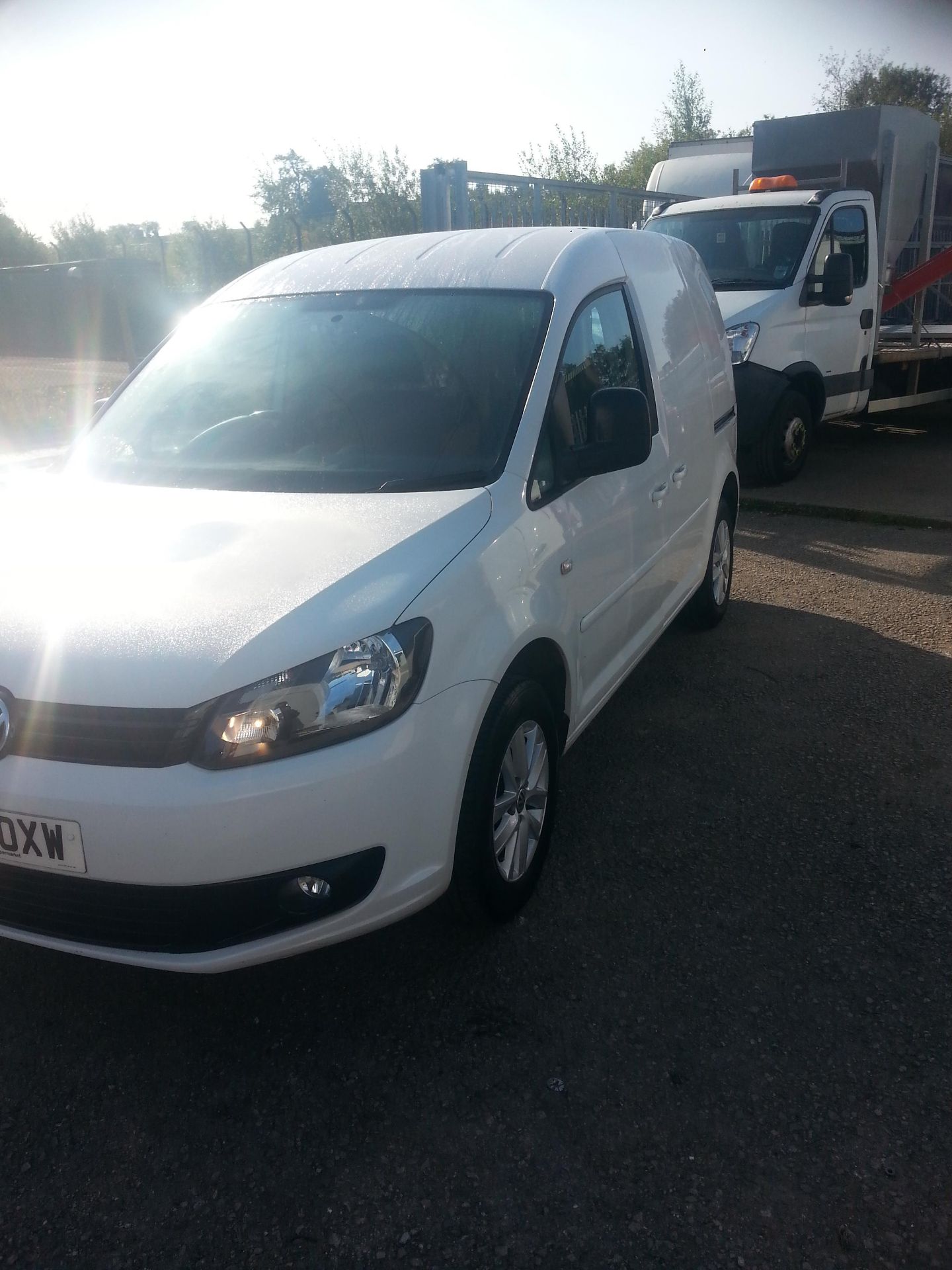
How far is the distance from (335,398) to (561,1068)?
A: 2083mm

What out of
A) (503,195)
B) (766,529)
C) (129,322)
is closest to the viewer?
(766,529)

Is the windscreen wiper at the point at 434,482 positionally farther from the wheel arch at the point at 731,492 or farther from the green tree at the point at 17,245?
the green tree at the point at 17,245

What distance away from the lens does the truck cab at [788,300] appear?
856 cm

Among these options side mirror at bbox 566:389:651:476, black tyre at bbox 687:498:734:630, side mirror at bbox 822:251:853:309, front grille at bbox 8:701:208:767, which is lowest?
black tyre at bbox 687:498:734:630

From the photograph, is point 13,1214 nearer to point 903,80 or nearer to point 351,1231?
point 351,1231

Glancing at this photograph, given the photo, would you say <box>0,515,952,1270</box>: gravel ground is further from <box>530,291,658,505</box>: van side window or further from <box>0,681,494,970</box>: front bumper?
<box>530,291,658,505</box>: van side window

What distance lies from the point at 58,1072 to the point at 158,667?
1036 mm

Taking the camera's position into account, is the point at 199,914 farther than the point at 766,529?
No

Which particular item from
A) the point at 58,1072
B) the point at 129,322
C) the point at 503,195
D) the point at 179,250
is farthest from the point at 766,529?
the point at 179,250

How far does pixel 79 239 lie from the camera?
39125mm

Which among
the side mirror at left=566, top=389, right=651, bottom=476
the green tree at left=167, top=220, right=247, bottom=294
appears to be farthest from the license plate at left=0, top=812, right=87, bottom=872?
the green tree at left=167, top=220, right=247, bottom=294

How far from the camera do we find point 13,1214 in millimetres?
2121

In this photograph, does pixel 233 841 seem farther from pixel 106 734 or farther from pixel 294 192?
pixel 294 192

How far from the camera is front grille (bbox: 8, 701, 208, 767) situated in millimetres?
2219
